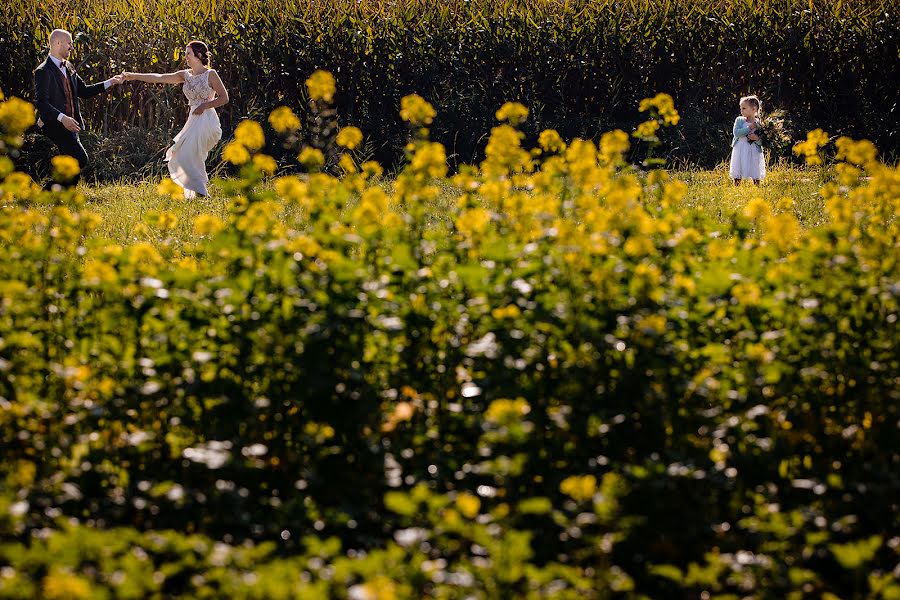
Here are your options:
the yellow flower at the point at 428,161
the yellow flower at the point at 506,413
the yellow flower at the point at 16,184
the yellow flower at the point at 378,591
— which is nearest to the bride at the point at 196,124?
the yellow flower at the point at 16,184

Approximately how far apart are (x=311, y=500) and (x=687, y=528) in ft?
3.88

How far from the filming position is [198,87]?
11.1m

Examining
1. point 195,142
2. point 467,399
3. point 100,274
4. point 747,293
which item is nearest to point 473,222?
point 467,399

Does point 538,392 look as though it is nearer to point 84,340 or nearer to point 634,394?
point 634,394

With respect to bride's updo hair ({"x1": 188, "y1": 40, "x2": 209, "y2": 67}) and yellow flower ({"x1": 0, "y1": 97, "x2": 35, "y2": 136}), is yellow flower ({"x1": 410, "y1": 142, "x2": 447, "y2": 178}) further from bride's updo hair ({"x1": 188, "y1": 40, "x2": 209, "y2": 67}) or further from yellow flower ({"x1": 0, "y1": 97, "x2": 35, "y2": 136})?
bride's updo hair ({"x1": 188, "y1": 40, "x2": 209, "y2": 67})

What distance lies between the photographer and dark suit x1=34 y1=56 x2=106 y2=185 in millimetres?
10578

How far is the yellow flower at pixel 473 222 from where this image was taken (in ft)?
13.8

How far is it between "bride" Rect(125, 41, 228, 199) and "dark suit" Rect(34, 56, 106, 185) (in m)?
0.54

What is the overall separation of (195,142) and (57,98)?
52.2 inches

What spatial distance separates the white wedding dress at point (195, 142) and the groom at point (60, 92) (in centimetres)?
77

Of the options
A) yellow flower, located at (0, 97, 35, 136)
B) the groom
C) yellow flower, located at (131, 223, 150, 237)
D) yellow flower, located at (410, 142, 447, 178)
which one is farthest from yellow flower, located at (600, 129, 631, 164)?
the groom

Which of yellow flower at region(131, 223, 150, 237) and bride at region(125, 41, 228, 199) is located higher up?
bride at region(125, 41, 228, 199)

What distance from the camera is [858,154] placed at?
188 inches

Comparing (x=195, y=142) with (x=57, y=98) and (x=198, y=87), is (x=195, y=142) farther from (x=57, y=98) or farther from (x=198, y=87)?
(x=57, y=98)
